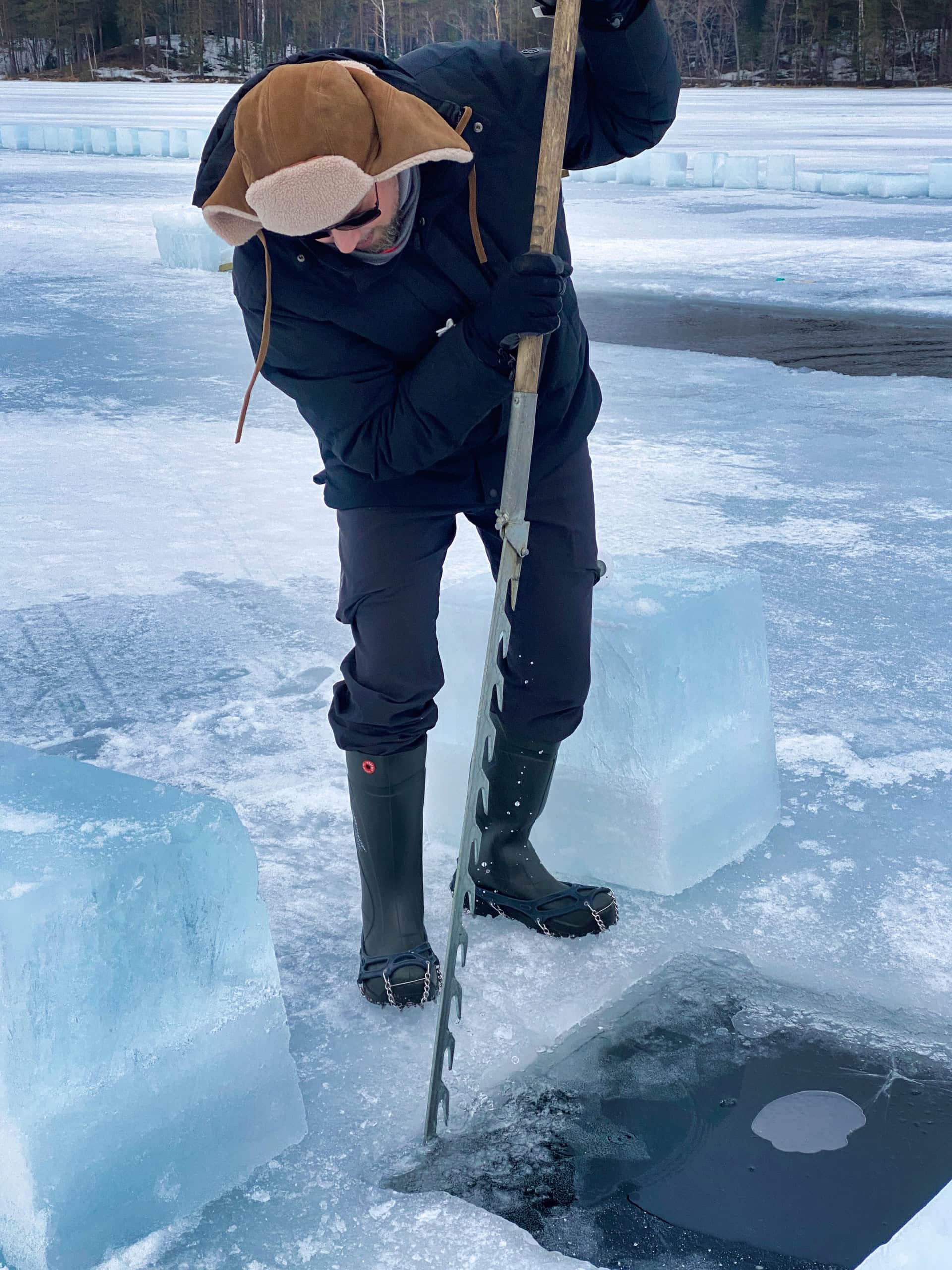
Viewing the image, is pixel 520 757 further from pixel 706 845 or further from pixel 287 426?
pixel 287 426

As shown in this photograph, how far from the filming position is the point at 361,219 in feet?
4.93

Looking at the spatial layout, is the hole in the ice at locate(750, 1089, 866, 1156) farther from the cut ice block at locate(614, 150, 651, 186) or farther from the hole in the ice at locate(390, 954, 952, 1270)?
the cut ice block at locate(614, 150, 651, 186)

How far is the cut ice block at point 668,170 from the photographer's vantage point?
1467 centimetres

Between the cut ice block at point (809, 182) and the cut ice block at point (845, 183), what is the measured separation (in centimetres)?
6

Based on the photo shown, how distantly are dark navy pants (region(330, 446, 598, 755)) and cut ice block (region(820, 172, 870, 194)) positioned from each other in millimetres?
12722

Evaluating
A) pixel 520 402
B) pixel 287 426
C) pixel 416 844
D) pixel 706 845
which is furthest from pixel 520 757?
pixel 287 426

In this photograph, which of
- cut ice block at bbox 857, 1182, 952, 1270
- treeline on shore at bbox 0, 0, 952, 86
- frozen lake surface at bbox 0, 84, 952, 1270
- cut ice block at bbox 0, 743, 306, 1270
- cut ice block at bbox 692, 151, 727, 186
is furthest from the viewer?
treeline on shore at bbox 0, 0, 952, 86

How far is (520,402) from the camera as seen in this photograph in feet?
5.20

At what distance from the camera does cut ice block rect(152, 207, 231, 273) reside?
8.70 metres

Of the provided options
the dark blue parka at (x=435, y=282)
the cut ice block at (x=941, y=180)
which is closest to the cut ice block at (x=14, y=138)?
the cut ice block at (x=941, y=180)

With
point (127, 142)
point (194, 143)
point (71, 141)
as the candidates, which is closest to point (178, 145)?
point (194, 143)

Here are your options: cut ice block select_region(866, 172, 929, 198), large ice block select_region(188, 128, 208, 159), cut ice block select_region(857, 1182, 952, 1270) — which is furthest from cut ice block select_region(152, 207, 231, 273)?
large ice block select_region(188, 128, 208, 159)

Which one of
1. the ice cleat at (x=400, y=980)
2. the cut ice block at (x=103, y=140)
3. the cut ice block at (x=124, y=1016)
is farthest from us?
the cut ice block at (x=103, y=140)

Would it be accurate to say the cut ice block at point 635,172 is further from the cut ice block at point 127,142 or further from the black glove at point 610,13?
the black glove at point 610,13
